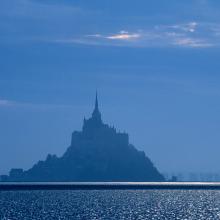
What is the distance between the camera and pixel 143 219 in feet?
419

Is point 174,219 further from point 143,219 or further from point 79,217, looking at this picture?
point 79,217

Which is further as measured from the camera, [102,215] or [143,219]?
[102,215]

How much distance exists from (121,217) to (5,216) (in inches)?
717

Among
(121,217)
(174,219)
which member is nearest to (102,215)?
(121,217)

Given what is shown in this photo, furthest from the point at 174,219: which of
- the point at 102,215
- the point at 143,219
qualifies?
the point at 102,215

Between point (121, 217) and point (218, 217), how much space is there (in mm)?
16022

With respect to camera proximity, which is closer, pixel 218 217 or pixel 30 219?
pixel 30 219

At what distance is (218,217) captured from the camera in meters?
136

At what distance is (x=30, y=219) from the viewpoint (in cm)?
12581

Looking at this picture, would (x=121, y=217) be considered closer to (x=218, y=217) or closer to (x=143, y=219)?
(x=143, y=219)

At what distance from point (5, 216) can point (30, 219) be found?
8.10m

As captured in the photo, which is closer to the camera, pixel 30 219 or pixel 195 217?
pixel 30 219

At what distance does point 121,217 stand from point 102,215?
6066mm

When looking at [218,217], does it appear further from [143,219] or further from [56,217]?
[56,217]
